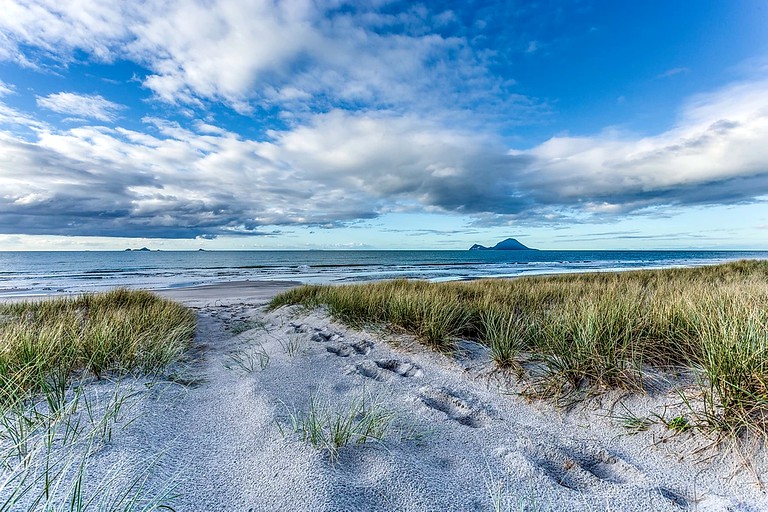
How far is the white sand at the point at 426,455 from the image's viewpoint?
199 cm

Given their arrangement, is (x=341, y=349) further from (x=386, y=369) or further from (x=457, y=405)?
(x=457, y=405)

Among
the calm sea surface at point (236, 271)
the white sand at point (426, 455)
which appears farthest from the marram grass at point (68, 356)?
the calm sea surface at point (236, 271)

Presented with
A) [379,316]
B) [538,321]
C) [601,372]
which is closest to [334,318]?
[379,316]

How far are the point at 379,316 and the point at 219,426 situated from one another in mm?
3656

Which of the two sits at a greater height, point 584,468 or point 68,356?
point 68,356

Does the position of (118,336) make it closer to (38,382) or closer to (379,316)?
(38,382)

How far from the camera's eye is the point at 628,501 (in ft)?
6.68

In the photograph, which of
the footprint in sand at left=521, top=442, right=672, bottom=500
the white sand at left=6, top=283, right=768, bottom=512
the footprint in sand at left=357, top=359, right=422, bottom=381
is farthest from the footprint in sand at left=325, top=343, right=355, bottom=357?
the footprint in sand at left=521, top=442, right=672, bottom=500

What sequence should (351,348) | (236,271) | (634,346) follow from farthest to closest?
(236,271) < (351,348) < (634,346)

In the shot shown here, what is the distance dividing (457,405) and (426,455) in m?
0.89

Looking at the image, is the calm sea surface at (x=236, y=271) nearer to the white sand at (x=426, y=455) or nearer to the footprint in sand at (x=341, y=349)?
the footprint in sand at (x=341, y=349)

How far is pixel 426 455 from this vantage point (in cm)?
245

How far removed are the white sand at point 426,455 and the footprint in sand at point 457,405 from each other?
1 centimetres

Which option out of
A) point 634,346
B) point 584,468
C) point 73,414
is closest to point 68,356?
point 73,414
